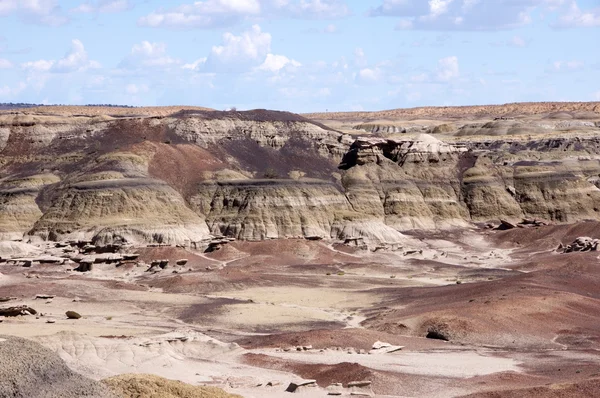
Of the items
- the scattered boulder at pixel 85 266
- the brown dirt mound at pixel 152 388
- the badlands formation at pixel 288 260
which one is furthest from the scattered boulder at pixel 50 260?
the brown dirt mound at pixel 152 388

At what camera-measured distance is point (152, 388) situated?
29.3 m

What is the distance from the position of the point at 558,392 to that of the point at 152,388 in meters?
13.1

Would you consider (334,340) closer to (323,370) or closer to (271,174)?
(323,370)

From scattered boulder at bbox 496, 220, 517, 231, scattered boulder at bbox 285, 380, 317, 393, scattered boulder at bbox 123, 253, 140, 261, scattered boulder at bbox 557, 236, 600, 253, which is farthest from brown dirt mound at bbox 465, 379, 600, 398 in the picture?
scattered boulder at bbox 496, 220, 517, 231

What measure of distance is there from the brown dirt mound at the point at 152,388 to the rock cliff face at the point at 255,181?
225 feet

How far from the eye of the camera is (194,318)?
63.0 metres

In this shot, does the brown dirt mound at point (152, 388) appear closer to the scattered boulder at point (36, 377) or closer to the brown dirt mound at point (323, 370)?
the scattered boulder at point (36, 377)

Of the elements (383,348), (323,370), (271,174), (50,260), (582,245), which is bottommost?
(50,260)

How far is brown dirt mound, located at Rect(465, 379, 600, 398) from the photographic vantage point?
34.6m

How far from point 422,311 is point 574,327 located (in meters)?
8.73

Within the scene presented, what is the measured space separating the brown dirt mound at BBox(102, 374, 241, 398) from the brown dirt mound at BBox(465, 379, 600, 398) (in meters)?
Answer: 9.29

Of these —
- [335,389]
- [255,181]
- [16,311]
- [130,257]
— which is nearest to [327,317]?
[16,311]

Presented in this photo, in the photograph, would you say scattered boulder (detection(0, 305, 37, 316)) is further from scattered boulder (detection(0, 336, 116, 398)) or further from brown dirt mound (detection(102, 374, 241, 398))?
scattered boulder (detection(0, 336, 116, 398))

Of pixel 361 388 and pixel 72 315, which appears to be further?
pixel 72 315
